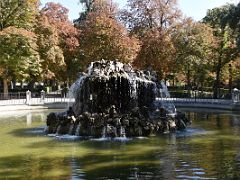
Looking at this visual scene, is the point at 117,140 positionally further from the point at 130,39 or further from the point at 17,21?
the point at 17,21

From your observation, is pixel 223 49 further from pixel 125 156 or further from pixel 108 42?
pixel 125 156

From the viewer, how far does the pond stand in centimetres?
1553

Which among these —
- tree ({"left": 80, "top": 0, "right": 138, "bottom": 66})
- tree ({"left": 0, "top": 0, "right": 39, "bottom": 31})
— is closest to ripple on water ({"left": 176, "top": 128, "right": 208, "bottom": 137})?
tree ({"left": 80, "top": 0, "right": 138, "bottom": 66})

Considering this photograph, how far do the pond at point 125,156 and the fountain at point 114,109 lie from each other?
1187 mm

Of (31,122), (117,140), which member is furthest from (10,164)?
(31,122)

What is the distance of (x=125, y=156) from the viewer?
61.8ft

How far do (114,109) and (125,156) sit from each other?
780 cm

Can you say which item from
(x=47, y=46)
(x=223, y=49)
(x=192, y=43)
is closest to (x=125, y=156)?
(x=47, y=46)

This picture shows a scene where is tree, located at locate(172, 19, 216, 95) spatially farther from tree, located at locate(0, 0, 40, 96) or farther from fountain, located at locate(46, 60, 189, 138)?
fountain, located at locate(46, 60, 189, 138)

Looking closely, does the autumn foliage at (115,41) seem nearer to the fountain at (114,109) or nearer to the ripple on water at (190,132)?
the fountain at (114,109)

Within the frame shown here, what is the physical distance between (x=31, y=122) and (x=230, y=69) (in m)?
43.2

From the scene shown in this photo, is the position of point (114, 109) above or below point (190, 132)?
above

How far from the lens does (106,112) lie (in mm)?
26703

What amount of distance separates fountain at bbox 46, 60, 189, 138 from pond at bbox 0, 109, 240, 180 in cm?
119
